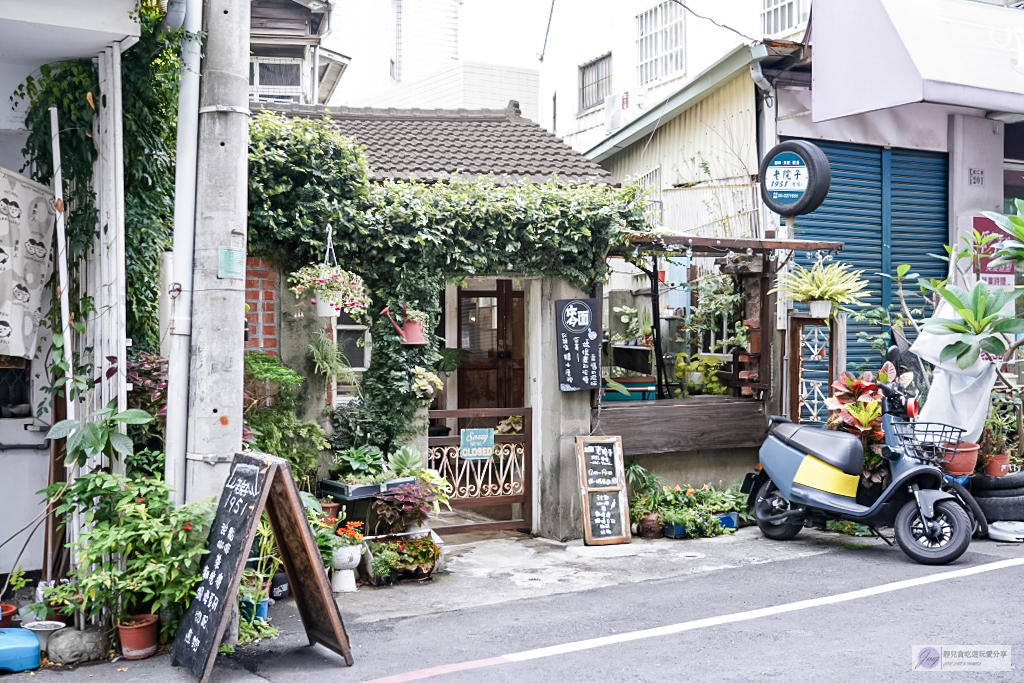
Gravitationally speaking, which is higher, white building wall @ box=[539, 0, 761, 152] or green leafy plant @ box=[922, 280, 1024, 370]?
white building wall @ box=[539, 0, 761, 152]

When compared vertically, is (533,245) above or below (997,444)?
above

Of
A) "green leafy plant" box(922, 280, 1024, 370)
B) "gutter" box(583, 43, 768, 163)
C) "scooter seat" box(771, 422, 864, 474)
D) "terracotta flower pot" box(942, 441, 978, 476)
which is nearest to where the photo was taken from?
"scooter seat" box(771, 422, 864, 474)

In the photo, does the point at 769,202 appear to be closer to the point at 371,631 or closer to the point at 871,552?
the point at 871,552

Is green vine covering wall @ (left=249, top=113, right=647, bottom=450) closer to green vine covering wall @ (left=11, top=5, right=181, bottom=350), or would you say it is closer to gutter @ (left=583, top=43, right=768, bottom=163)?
green vine covering wall @ (left=11, top=5, right=181, bottom=350)

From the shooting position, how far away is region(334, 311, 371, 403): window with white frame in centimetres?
883

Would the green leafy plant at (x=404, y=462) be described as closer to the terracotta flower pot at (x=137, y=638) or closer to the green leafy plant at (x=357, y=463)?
the green leafy plant at (x=357, y=463)

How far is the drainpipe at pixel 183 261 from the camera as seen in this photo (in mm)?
5762

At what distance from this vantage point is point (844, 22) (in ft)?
35.0

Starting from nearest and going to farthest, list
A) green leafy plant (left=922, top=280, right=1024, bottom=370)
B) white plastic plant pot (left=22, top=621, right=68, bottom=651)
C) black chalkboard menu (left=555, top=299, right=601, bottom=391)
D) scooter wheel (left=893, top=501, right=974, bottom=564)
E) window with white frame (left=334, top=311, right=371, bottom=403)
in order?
white plastic plant pot (left=22, top=621, right=68, bottom=651) < scooter wheel (left=893, top=501, right=974, bottom=564) < green leafy plant (left=922, top=280, right=1024, bottom=370) < window with white frame (left=334, top=311, right=371, bottom=403) < black chalkboard menu (left=555, top=299, right=601, bottom=391)

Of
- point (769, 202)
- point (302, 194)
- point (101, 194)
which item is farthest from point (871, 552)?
point (101, 194)

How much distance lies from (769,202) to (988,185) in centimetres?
426

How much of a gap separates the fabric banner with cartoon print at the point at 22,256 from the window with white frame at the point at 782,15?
10881 millimetres

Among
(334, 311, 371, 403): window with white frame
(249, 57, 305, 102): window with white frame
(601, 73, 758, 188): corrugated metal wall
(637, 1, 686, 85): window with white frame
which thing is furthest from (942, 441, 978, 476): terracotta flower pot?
(249, 57, 305, 102): window with white frame

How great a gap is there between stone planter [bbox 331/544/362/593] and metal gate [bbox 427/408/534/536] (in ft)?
6.20
